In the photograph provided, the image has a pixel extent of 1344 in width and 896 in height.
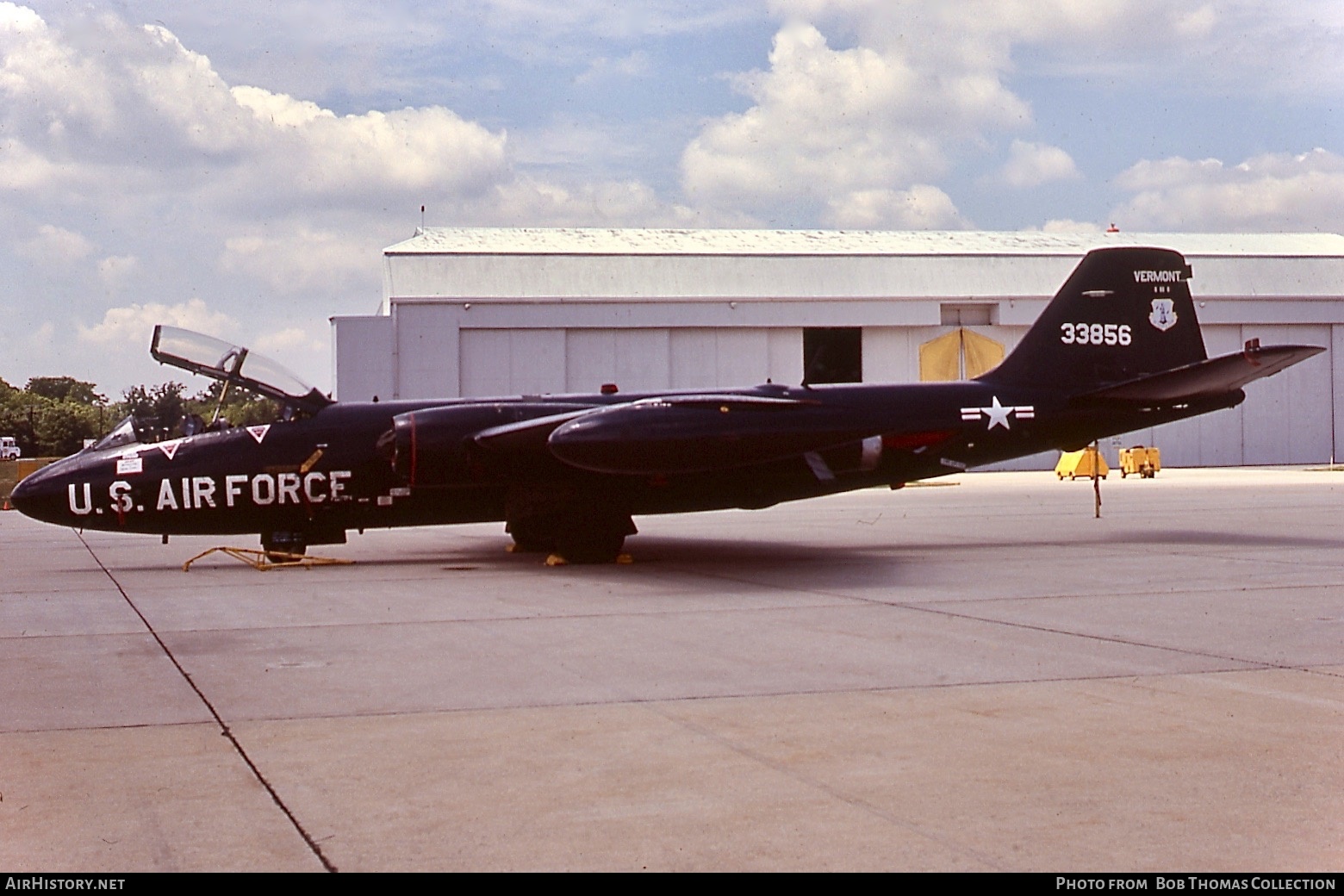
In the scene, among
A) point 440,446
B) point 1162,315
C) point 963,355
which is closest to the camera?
point 440,446

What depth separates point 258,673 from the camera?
8578 millimetres

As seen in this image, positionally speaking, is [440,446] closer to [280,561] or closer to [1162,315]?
[280,561]

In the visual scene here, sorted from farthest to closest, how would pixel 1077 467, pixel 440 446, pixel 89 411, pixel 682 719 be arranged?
pixel 89 411 → pixel 1077 467 → pixel 440 446 → pixel 682 719

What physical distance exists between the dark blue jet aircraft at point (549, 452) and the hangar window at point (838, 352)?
94.8 feet

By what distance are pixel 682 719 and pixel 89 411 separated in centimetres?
8049

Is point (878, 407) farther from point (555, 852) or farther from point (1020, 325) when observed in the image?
point (1020, 325)

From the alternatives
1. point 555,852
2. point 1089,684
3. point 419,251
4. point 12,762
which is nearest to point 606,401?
point 1089,684

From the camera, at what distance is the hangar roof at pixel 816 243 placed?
4647 centimetres

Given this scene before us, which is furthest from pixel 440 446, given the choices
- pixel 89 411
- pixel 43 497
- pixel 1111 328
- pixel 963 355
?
pixel 89 411

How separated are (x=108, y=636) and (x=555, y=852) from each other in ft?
22.9

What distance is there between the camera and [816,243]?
4975cm

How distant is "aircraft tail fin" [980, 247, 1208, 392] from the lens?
17953mm

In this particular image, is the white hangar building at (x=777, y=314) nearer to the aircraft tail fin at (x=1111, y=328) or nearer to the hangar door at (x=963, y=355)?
the hangar door at (x=963, y=355)

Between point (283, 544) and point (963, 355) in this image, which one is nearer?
point (283, 544)
